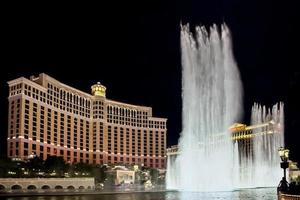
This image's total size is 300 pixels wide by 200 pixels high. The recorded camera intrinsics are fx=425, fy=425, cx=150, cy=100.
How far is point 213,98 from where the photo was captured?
58.1m

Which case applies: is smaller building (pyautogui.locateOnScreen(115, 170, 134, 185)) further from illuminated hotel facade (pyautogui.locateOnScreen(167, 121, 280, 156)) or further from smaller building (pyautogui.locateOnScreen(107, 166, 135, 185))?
illuminated hotel facade (pyautogui.locateOnScreen(167, 121, 280, 156))

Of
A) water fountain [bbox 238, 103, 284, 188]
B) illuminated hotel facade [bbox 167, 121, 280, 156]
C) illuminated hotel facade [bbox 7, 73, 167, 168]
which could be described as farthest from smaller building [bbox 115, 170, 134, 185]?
water fountain [bbox 238, 103, 284, 188]

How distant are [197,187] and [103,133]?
9262cm

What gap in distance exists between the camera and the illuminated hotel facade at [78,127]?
379ft

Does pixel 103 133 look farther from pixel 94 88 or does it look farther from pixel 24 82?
pixel 24 82

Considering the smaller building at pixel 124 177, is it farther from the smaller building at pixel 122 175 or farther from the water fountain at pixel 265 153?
the water fountain at pixel 265 153

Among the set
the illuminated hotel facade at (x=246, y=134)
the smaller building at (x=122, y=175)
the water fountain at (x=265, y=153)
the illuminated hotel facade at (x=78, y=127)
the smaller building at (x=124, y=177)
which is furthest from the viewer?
the smaller building at (x=124, y=177)

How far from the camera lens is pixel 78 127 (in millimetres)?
139875

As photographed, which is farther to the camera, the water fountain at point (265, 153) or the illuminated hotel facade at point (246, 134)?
the illuminated hotel facade at point (246, 134)

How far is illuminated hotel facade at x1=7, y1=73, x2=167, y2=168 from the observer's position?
379 ft

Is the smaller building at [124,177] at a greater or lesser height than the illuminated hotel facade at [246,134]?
lesser

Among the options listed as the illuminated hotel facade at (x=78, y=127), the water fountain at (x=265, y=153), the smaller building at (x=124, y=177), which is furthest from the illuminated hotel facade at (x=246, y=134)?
the illuminated hotel facade at (x=78, y=127)

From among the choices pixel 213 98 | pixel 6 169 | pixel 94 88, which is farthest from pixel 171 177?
pixel 94 88

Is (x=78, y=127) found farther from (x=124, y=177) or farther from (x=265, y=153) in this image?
(x=265, y=153)
